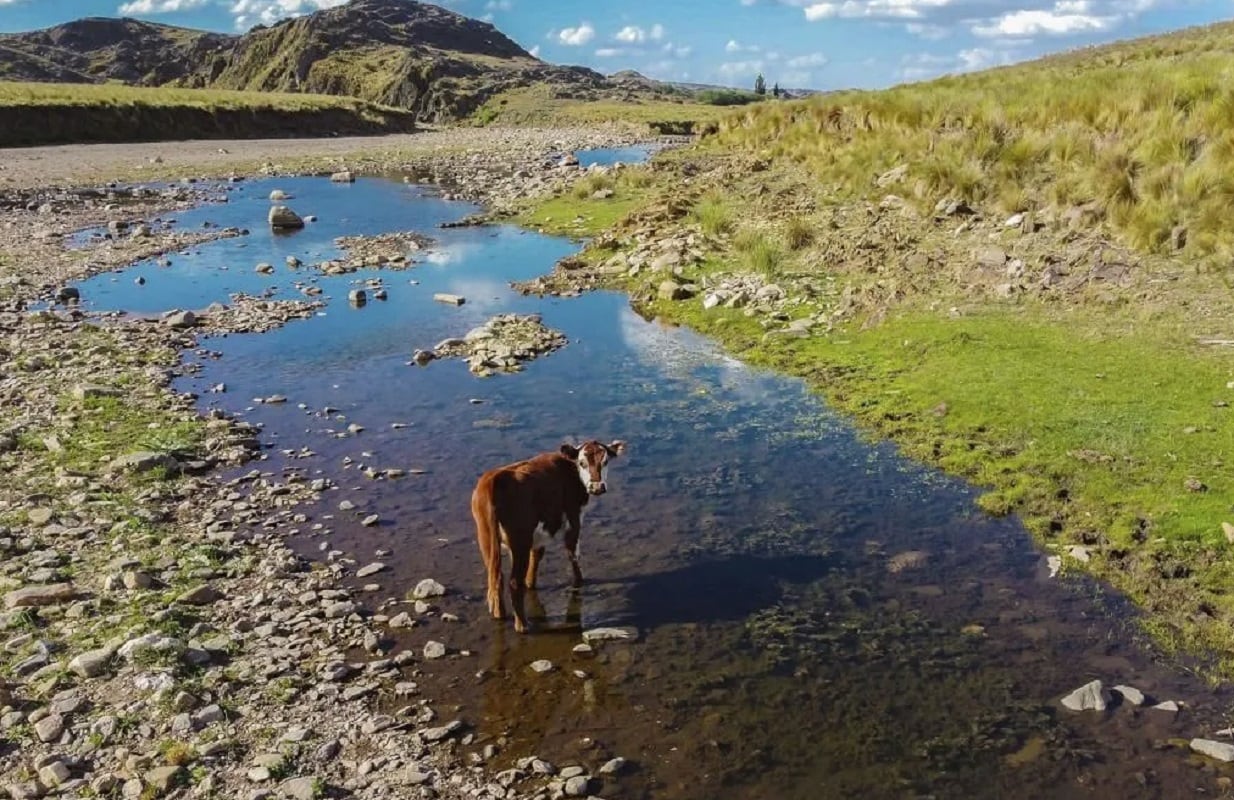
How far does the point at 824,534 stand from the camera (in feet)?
37.0

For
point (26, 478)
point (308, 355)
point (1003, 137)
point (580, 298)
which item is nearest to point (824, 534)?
point (26, 478)

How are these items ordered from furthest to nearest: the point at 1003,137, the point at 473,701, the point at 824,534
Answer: the point at 1003,137 < the point at 824,534 < the point at 473,701

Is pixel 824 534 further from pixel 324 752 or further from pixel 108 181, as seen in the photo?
pixel 108 181

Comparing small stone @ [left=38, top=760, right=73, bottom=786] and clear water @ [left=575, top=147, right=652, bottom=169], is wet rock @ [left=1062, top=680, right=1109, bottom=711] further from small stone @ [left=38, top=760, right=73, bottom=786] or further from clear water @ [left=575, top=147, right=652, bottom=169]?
clear water @ [left=575, top=147, right=652, bottom=169]

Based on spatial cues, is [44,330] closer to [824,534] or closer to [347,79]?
[824,534]

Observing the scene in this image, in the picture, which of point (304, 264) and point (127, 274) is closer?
point (127, 274)

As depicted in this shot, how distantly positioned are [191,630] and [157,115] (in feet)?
261

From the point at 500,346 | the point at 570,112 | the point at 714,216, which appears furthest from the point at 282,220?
the point at 570,112

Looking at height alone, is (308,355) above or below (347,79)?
below

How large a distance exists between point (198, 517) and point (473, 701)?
547cm

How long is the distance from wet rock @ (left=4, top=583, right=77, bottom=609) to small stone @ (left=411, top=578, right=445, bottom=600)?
3.52m

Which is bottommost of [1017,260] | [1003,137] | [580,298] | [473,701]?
[473,701]

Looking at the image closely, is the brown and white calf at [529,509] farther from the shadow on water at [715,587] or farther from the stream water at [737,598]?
the shadow on water at [715,587]

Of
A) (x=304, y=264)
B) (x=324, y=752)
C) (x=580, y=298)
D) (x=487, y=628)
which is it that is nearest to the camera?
(x=324, y=752)
